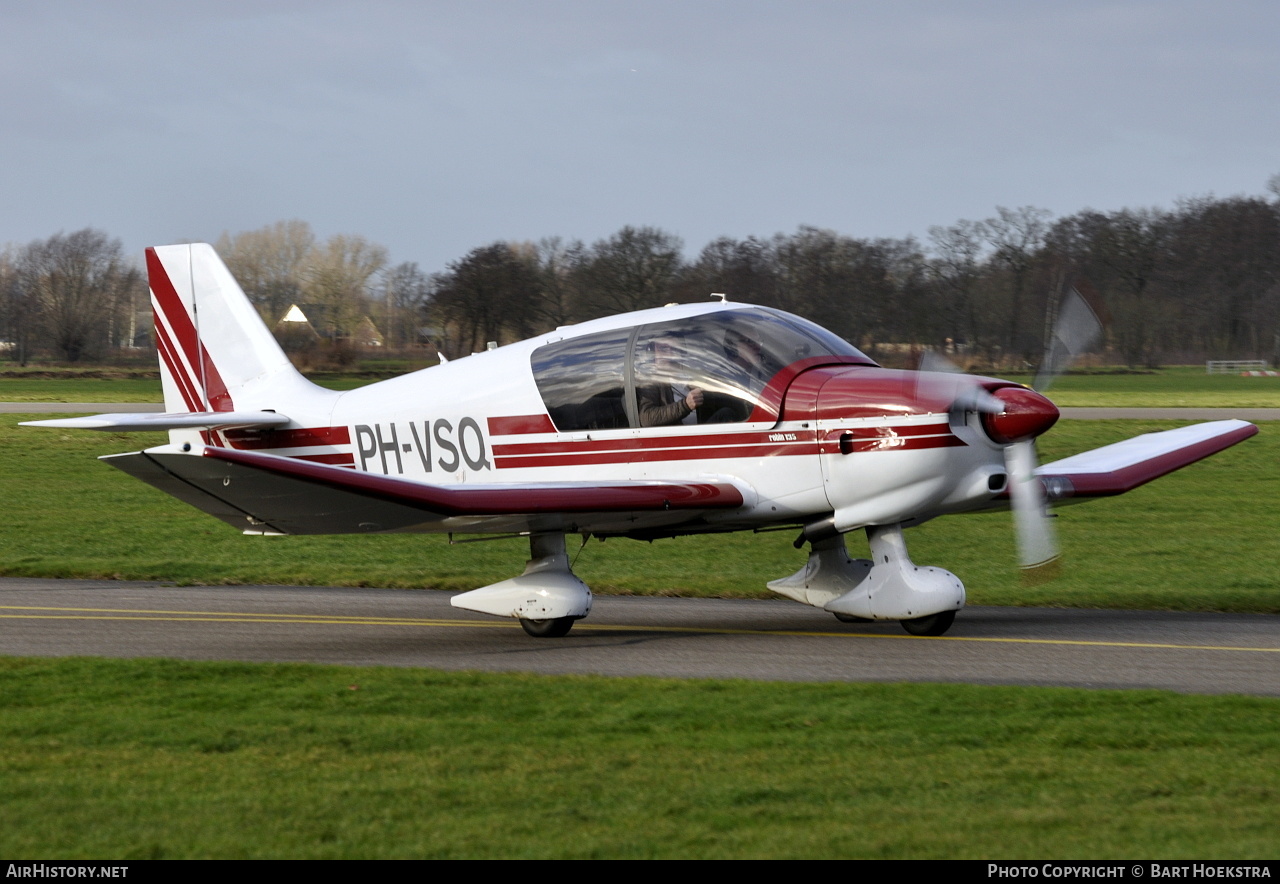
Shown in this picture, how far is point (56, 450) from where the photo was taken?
1230 inches

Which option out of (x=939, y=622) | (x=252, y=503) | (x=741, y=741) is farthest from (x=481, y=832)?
(x=939, y=622)

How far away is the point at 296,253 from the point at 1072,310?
700 inches

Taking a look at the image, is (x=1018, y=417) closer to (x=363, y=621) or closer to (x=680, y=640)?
(x=680, y=640)

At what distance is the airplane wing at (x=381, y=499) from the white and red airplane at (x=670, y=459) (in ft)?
0.07

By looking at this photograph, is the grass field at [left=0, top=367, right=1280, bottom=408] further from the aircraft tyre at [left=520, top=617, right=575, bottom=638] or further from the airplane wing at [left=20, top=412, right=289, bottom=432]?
the aircraft tyre at [left=520, top=617, right=575, bottom=638]

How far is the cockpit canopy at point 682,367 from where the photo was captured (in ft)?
34.6

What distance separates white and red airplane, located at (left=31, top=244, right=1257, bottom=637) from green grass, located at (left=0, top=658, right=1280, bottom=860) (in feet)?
5.57

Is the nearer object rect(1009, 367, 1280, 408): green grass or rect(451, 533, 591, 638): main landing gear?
rect(451, 533, 591, 638): main landing gear

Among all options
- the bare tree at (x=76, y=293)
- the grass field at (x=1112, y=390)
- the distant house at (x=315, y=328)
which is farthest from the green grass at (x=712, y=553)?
the bare tree at (x=76, y=293)

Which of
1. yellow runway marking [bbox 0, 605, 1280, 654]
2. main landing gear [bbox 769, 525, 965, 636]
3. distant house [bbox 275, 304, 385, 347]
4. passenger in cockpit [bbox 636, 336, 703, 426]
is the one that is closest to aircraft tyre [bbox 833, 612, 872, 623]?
main landing gear [bbox 769, 525, 965, 636]

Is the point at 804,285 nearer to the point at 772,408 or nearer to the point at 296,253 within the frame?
the point at 296,253

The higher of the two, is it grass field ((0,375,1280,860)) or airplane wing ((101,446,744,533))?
airplane wing ((101,446,744,533))

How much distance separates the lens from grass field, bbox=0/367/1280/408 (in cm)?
4522

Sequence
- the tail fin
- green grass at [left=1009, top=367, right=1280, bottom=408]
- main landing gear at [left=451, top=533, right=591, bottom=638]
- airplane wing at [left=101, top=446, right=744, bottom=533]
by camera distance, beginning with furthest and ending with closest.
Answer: green grass at [left=1009, top=367, right=1280, bottom=408]
the tail fin
main landing gear at [left=451, top=533, right=591, bottom=638]
airplane wing at [left=101, top=446, right=744, bottom=533]
